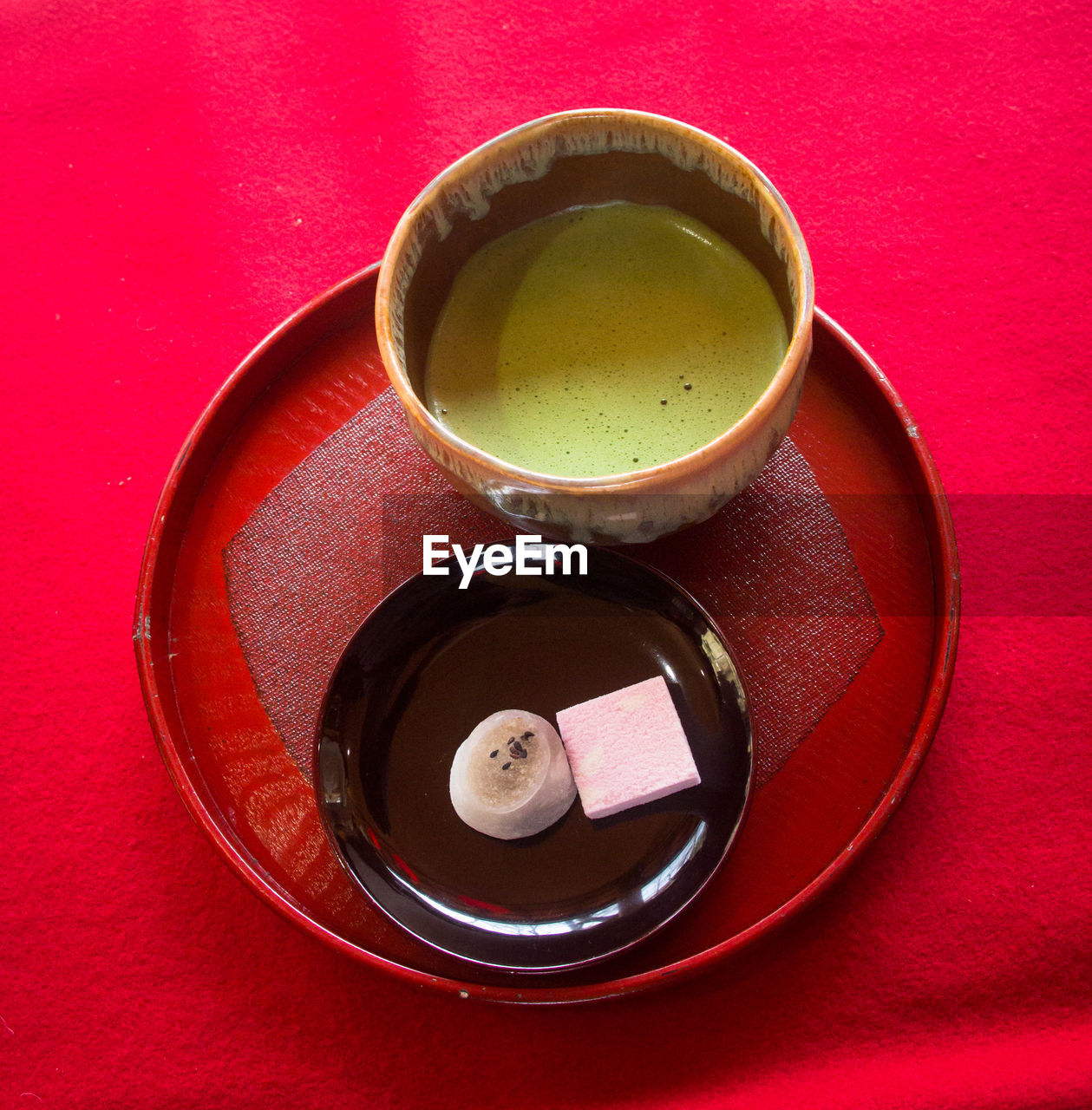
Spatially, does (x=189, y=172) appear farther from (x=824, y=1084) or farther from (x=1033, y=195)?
(x=824, y=1084)

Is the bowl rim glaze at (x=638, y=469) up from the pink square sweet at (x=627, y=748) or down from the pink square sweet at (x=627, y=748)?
up

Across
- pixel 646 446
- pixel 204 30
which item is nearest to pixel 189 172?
pixel 204 30

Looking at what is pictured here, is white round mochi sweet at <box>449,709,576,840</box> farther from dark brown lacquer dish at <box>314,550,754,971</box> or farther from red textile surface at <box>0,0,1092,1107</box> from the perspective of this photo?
red textile surface at <box>0,0,1092,1107</box>

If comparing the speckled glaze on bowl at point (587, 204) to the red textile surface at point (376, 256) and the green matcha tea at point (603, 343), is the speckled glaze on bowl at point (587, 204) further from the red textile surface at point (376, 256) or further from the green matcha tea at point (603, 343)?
the red textile surface at point (376, 256)

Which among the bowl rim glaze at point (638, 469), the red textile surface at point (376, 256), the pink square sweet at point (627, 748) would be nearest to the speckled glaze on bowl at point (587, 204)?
the bowl rim glaze at point (638, 469)

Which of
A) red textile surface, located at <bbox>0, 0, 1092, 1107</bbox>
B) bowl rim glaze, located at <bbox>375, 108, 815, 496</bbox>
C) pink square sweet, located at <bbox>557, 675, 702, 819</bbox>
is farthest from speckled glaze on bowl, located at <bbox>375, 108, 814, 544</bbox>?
red textile surface, located at <bbox>0, 0, 1092, 1107</bbox>

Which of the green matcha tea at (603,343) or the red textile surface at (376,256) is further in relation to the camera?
the red textile surface at (376,256)

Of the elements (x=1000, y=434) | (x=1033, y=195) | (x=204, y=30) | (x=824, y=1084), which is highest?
(x=204, y=30)
